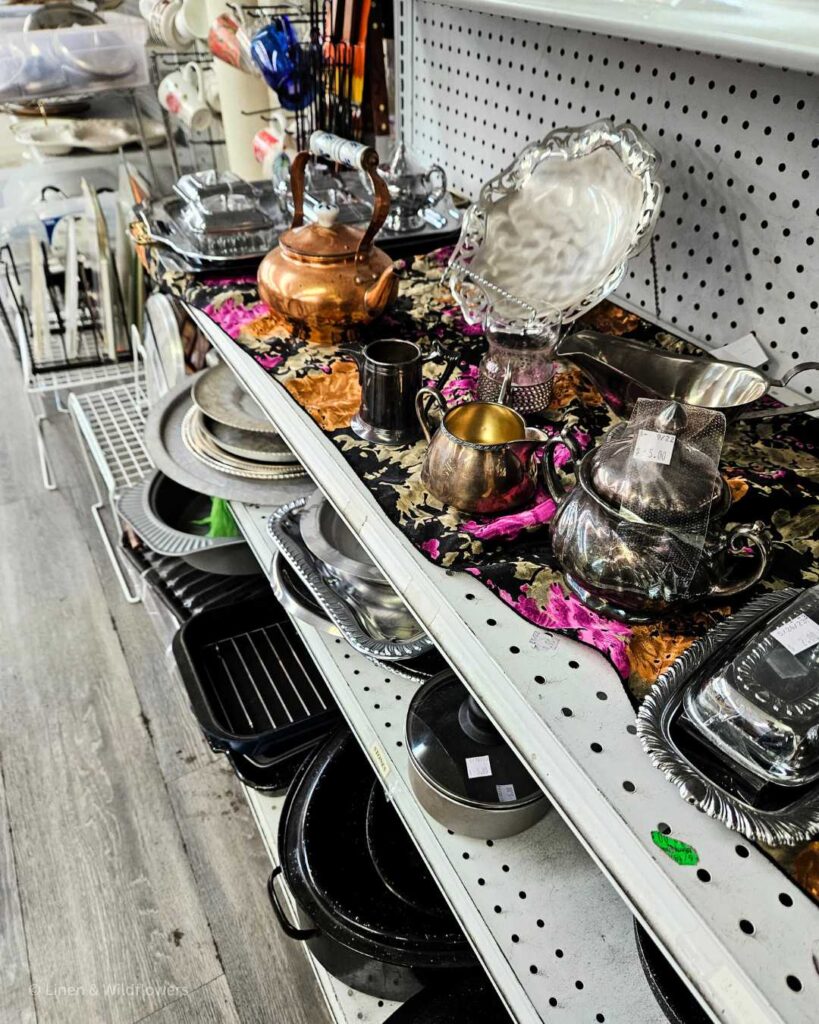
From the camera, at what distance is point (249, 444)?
138 cm

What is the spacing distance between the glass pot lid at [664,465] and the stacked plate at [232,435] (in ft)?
2.58

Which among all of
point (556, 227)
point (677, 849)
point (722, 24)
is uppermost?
point (722, 24)

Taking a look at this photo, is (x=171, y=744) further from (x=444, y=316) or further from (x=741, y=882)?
(x=741, y=882)

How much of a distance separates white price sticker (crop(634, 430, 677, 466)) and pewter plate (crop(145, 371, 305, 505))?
0.81 m

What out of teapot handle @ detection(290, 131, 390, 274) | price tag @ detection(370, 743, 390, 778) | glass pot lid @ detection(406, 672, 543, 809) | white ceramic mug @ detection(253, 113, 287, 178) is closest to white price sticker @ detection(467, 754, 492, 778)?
glass pot lid @ detection(406, 672, 543, 809)

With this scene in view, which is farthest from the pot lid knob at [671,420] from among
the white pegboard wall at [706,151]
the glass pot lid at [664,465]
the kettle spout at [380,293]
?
the kettle spout at [380,293]

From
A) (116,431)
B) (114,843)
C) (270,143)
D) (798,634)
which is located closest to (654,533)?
(798,634)

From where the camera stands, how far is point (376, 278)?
1062 millimetres

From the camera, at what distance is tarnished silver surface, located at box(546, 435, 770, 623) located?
23.2 inches

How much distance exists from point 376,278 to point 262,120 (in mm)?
1429

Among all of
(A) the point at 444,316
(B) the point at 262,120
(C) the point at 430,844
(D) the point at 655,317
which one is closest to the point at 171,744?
(C) the point at 430,844

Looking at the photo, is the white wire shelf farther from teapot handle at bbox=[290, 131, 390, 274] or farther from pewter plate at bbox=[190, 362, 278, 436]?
teapot handle at bbox=[290, 131, 390, 274]

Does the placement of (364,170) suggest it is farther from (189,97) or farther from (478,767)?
(189,97)

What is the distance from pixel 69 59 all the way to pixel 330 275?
66.4 inches
